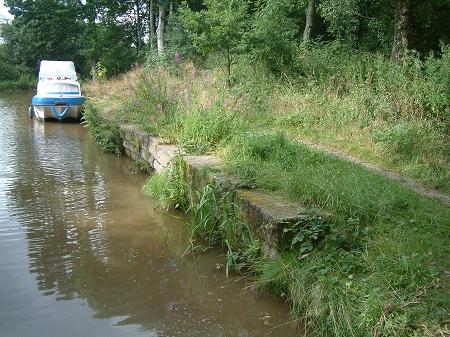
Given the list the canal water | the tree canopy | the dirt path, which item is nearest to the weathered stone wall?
the canal water

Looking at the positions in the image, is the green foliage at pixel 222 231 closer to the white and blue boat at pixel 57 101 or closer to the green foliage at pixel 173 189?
the green foliage at pixel 173 189

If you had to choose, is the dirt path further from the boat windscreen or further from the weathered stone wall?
the boat windscreen

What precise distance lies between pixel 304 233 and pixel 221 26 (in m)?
8.90

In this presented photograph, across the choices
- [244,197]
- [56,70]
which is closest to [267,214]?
[244,197]

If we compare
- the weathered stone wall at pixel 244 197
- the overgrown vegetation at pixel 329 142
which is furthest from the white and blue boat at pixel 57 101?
the weathered stone wall at pixel 244 197

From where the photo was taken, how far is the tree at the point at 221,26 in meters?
12.2

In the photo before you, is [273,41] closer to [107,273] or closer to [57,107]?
[107,273]

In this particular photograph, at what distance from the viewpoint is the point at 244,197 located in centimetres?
527

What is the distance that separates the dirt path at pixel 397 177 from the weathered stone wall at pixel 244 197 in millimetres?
1652

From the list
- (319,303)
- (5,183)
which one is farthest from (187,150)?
(319,303)

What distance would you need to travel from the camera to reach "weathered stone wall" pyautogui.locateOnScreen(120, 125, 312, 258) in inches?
181

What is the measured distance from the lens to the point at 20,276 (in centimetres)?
508

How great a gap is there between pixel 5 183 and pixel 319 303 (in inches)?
269

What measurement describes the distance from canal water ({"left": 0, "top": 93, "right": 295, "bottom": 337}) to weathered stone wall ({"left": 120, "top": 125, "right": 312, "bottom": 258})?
1.76 ft
